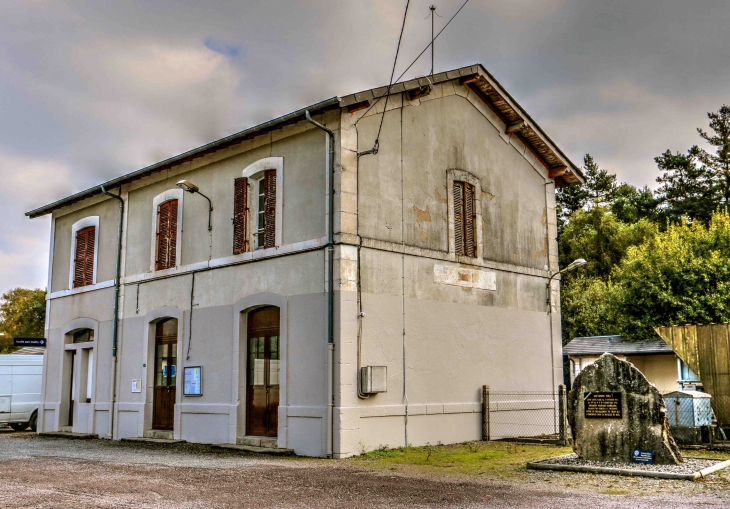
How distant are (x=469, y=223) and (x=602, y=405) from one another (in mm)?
6157

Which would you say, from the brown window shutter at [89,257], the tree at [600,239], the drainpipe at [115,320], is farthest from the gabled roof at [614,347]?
the brown window shutter at [89,257]

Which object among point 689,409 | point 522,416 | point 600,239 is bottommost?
point 522,416

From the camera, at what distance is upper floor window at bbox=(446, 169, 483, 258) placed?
1608 centimetres

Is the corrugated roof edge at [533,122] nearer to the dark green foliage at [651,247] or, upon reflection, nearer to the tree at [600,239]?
the dark green foliage at [651,247]

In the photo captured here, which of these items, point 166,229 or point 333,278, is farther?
point 166,229

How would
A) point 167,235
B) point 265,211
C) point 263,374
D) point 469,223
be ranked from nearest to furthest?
point 263,374
point 265,211
point 469,223
point 167,235

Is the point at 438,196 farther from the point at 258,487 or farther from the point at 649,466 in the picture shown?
the point at 258,487

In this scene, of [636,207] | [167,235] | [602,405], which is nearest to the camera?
[602,405]

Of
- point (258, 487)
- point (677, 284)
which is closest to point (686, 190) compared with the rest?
point (677, 284)

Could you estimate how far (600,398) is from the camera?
1129 centimetres

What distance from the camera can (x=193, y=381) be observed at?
16.0 m

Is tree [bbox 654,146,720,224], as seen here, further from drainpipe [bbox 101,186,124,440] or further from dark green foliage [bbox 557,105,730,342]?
drainpipe [bbox 101,186,124,440]

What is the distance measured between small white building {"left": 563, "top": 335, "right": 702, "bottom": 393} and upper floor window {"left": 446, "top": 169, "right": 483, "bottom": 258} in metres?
12.9

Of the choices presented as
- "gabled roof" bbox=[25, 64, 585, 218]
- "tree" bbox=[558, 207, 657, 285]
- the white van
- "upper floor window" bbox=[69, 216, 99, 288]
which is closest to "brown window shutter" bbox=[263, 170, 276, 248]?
"gabled roof" bbox=[25, 64, 585, 218]
